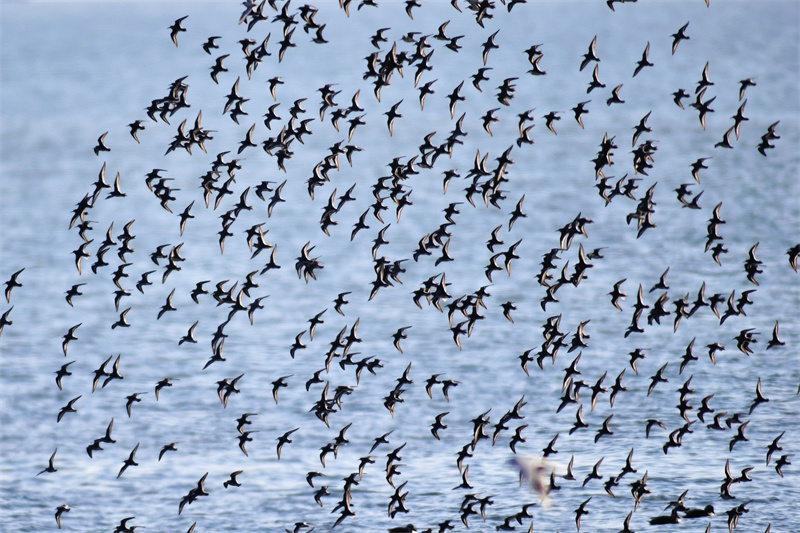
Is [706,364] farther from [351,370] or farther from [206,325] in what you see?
[206,325]

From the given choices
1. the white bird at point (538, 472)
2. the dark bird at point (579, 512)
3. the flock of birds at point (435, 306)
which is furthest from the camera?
the white bird at point (538, 472)

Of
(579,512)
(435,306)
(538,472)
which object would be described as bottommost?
(579,512)

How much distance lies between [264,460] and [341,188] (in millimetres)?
88013

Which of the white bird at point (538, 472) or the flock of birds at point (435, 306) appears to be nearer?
the flock of birds at point (435, 306)

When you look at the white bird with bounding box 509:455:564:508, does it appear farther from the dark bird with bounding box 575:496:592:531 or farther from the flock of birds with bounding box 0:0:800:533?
the dark bird with bounding box 575:496:592:531

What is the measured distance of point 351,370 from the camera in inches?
3551

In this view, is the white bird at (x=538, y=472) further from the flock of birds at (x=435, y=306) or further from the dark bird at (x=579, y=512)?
the dark bird at (x=579, y=512)

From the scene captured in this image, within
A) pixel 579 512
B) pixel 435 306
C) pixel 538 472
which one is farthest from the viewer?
pixel 538 472

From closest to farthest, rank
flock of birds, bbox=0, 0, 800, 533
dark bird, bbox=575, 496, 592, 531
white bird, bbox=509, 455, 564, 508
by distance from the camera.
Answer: flock of birds, bbox=0, 0, 800, 533
dark bird, bbox=575, 496, 592, 531
white bird, bbox=509, 455, 564, 508

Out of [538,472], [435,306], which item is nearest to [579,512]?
[435,306]

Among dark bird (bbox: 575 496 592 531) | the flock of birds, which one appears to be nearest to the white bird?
the flock of birds

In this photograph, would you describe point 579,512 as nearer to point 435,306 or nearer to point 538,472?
point 435,306

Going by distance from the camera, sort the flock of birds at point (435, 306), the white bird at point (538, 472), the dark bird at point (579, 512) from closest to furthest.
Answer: the flock of birds at point (435, 306) < the dark bird at point (579, 512) < the white bird at point (538, 472)

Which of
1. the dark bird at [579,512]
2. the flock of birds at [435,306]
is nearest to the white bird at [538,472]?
the flock of birds at [435,306]
